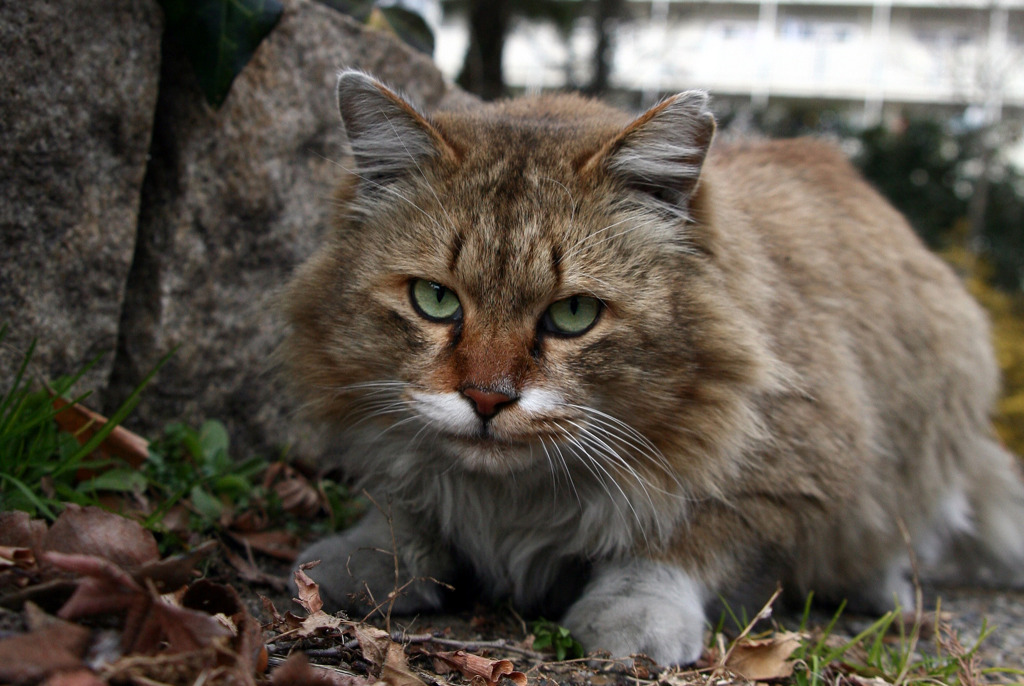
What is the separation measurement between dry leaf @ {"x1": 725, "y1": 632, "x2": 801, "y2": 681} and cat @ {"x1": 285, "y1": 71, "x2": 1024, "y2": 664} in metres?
0.12

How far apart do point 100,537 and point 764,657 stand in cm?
166

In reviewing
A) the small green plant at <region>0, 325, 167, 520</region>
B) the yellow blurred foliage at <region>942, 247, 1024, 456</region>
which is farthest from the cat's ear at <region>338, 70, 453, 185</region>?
the yellow blurred foliage at <region>942, 247, 1024, 456</region>

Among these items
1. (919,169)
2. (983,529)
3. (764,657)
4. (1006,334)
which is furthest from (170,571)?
(919,169)

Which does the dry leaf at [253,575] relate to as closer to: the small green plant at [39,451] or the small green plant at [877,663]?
the small green plant at [39,451]

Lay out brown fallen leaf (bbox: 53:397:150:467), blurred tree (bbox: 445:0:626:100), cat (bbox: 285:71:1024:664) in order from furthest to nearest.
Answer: blurred tree (bbox: 445:0:626:100) < brown fallen leaf (bbox: 53:397:150:467) < cat (bbox: 285:71:1024:664)

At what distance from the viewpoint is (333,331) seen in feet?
7.51

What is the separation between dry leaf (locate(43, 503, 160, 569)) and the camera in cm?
168

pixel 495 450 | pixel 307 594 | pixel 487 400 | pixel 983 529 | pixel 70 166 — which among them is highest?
pixel 70 166

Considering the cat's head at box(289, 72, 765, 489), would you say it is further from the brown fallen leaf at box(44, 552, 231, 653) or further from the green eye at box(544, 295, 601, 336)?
the brown fallen leaf at box(44, 552, 231, 653)

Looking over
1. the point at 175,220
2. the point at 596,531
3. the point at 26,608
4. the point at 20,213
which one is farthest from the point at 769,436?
the point at 20,213

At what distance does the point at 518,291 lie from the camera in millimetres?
2018

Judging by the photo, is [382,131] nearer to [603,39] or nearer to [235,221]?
[235,221]

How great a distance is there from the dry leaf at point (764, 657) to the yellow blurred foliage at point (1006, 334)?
6794 millimetres

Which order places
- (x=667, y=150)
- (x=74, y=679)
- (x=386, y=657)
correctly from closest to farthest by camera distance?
(x=74, y=679) < (x=386, y=657) < (x=667, y=150)
